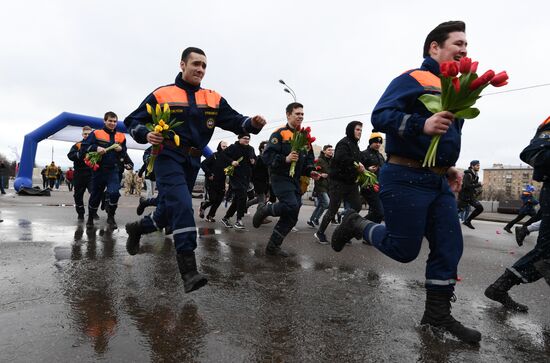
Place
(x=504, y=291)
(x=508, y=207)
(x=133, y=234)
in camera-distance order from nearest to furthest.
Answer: (x=504, y=291)
(x=133, y=234)
(x=508, y=207)

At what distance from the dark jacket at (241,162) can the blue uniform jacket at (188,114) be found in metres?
4.35

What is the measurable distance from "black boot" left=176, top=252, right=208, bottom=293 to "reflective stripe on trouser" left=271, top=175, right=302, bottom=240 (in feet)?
6.98

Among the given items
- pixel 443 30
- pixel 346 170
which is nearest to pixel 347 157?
pixel 346 170

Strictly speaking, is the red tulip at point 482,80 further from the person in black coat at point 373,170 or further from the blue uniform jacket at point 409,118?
the person in black coat at point 373,170

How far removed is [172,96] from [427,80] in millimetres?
2100

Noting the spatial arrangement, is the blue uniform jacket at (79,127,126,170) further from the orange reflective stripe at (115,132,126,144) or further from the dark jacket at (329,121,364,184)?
the dark jacket at (329,121,364,184)

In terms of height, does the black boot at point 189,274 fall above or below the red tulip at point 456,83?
below

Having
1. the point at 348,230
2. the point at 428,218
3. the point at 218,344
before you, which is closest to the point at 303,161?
the point at 348,230

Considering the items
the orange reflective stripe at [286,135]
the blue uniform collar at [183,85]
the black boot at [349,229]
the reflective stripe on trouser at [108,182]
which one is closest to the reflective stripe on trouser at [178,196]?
the blue uniform collar at [183,85]

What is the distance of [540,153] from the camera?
3.15m

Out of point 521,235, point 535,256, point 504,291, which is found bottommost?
point 521,235

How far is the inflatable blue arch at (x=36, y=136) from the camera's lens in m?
17.4

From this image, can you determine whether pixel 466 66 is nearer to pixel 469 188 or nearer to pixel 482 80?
pixel 482 80

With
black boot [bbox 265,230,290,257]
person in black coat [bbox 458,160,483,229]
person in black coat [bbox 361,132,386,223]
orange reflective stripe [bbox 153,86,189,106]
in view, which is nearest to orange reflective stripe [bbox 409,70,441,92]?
orange reflective stripe [bbox 153,86,189,106]
